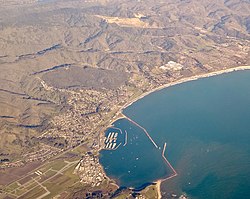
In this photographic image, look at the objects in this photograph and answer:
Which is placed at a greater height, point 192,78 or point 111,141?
point 192,78

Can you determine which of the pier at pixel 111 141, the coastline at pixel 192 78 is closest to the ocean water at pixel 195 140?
the coastline at pixel 192 78

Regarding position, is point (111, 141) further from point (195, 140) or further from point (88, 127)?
point (195, 140)

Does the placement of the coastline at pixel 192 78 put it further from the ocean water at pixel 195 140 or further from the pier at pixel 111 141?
the pier at pixel 111 141

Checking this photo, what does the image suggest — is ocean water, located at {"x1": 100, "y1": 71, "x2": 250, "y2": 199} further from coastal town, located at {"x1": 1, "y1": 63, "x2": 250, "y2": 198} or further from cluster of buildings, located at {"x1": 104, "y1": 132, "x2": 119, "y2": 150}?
coastal town, located at {"x1": 1, "y1": 63, "x2": 250, "y2": 198}

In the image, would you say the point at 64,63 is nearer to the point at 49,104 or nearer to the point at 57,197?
the point at 49,104

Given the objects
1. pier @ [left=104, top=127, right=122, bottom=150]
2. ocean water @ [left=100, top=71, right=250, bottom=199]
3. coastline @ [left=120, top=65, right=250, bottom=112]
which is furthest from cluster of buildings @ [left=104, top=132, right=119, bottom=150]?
coastline @ [left=120, top=65, right=250, bottom=112]

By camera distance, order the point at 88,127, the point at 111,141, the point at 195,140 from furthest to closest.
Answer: the point at 88,127 < the point at 111,141 < the point at 195,140

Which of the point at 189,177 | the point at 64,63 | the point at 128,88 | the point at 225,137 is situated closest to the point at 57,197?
the point at 189,177

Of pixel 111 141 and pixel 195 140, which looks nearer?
pixel 195 140

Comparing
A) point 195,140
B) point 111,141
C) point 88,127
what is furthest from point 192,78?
point 111,141
